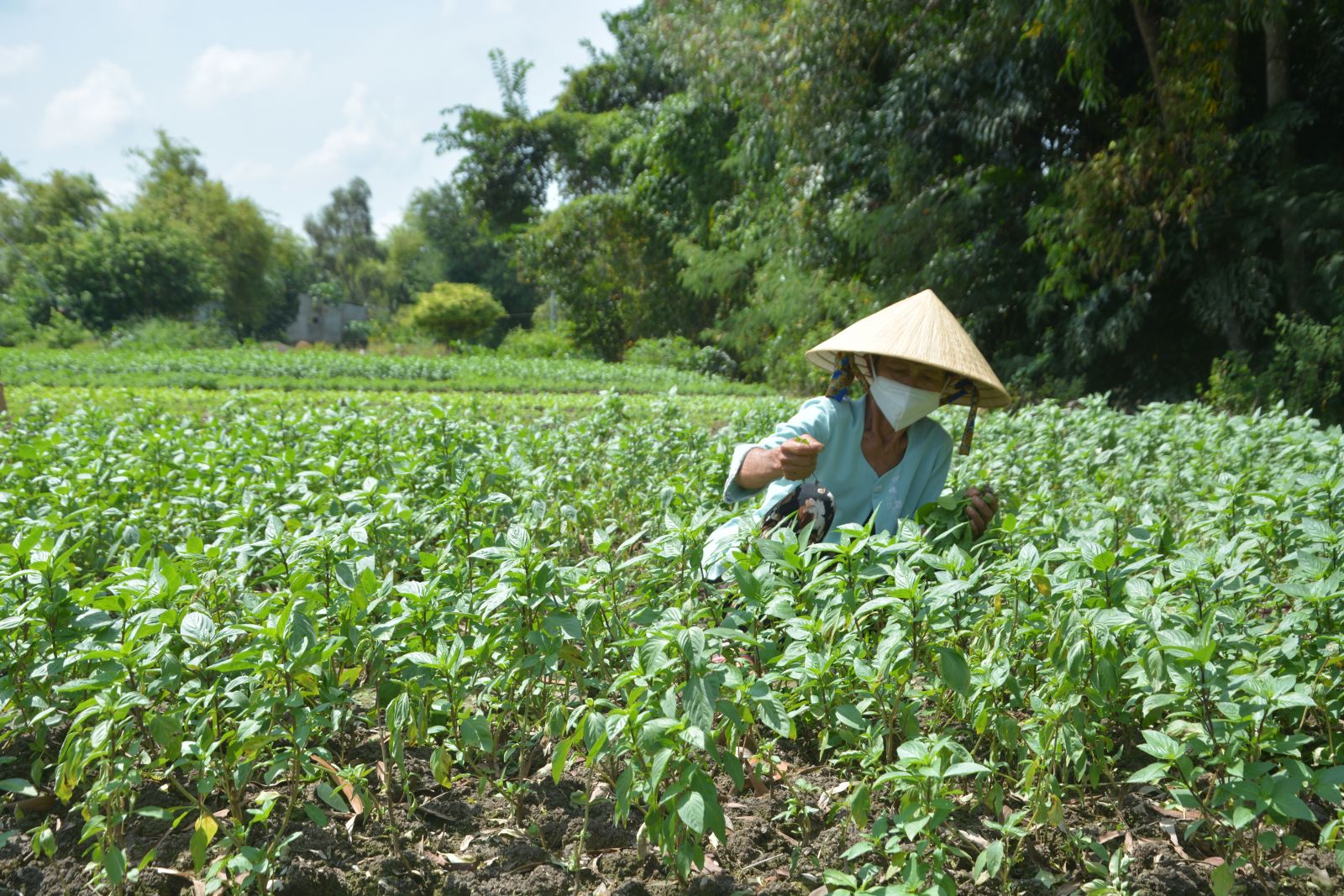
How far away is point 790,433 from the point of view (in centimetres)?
276

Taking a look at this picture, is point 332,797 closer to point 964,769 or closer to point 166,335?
point 964,769

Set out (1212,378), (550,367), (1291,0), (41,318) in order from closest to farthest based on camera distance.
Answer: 1. (1291,0)
2. (1212,378)
3. (550,367)
4. (41,318)

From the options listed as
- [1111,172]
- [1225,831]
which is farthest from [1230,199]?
[1225,831]

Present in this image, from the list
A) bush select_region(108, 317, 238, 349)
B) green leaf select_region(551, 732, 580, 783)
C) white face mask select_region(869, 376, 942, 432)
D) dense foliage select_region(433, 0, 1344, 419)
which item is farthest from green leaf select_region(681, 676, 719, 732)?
bush select_region(108, 317, 238, 349)

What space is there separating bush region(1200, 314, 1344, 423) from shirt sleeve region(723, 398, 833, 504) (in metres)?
6.30

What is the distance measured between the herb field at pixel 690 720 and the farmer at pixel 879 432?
0.38 meters

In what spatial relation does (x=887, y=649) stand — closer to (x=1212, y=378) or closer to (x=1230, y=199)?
(x=1212, y=378)

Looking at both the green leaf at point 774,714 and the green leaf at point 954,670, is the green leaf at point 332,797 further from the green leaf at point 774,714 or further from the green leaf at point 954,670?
the green leaf at point 954,670

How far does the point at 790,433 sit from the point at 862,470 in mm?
342

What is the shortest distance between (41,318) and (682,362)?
22.7m

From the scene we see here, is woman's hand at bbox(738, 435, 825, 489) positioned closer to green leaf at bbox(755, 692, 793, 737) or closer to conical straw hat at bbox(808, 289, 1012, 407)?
conical straw hat at bbox(808, 289, 1012, 407)

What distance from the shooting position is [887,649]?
1.73m

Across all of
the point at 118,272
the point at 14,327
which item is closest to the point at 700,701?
the point at 14,327

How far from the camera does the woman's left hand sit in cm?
254
